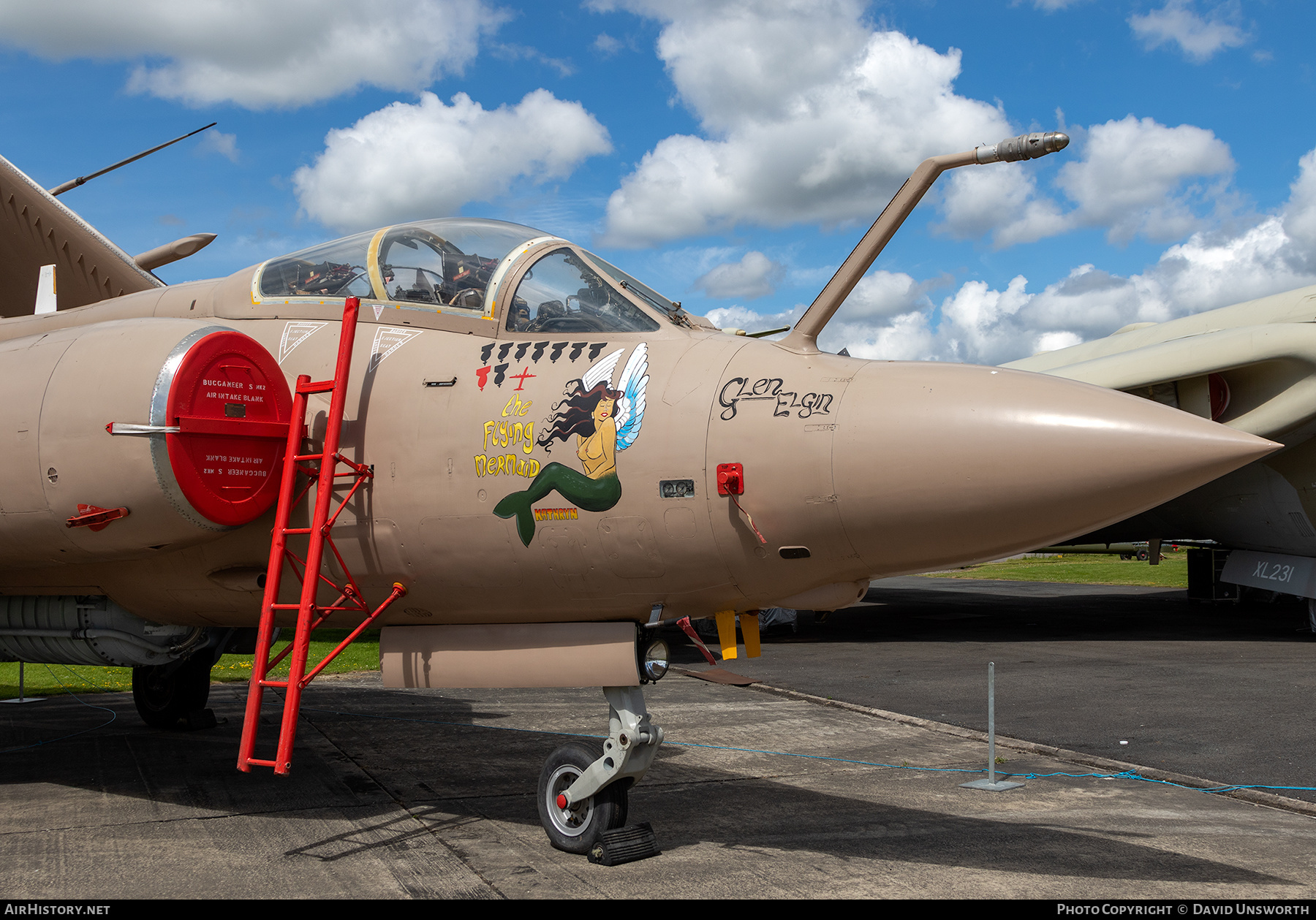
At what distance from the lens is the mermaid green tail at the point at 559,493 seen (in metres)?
4.81

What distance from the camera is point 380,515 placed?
210 inches

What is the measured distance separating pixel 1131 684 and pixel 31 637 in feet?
35.7

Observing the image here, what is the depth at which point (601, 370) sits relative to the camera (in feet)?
16.4

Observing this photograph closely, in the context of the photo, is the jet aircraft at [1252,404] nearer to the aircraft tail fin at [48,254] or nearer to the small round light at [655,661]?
the small round light at [655,661]

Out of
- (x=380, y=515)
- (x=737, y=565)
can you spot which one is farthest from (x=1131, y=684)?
(x=380, y=515)

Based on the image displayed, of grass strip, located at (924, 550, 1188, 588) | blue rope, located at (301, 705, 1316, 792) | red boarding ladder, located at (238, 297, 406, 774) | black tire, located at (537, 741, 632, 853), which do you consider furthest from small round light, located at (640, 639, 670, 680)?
grass strip, located at (924, 550, 1188, 588)

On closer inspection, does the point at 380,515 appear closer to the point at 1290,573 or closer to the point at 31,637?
the point at 31,637

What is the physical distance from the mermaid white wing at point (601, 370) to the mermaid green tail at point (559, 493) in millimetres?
425

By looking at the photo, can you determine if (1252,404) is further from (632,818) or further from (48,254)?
(48,254)

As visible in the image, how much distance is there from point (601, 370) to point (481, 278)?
103cm

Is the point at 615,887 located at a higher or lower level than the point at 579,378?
lower

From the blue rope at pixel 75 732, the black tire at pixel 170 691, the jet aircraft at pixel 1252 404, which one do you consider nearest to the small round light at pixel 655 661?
the black tire at pixel 170 691

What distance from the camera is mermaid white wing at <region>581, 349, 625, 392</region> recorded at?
4.96m

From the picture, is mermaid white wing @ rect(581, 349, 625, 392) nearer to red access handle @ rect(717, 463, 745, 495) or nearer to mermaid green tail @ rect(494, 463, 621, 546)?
mermaid green tail @ rect(494, 463, 621, 546)
